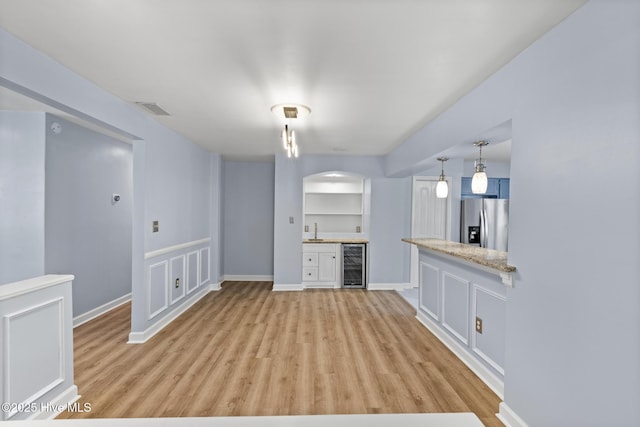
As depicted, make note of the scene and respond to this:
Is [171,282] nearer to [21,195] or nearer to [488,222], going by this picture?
[21,195]

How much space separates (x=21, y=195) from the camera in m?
3.34

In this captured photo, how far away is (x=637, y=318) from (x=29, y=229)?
16.2ft

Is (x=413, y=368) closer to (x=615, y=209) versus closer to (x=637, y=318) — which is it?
(x=637, y=318)

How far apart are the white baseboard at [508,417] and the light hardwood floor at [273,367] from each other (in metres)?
0.07

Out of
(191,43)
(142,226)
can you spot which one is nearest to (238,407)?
(142,226)

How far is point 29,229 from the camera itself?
132 inches

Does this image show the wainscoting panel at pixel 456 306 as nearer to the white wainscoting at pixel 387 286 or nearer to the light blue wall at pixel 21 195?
the white wainscoting at pixel 387 286

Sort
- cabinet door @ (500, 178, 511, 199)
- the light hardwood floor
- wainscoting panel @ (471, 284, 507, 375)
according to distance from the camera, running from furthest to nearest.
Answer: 1. cabinet door @ (500, 178, 511, 199)
2. wainscoting panel @ (471, 284, 507, 375)
3. the light hardwood floor

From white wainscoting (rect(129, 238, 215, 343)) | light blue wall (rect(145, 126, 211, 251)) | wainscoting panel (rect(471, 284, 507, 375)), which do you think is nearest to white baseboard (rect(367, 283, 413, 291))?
wainscoting panel (rect(471, 284, 507, 375))

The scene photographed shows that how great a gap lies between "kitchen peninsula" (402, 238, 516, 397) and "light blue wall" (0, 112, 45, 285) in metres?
4.38

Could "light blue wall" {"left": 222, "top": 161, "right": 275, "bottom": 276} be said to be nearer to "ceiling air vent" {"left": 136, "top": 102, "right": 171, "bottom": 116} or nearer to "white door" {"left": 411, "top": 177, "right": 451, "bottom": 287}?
"white door" {"left": 411, "top": 177, "right": 451, "bottom": 287}

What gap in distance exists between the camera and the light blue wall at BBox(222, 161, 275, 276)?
6465mm

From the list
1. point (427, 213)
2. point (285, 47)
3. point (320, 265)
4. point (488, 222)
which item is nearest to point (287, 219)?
point (320, 265)

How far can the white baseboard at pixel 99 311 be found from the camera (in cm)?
385
